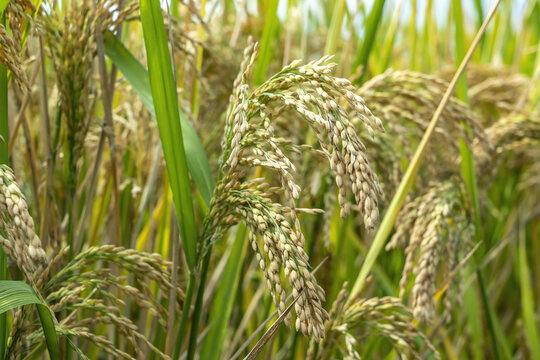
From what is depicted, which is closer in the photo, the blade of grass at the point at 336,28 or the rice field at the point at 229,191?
the rice field at the point at 229,191

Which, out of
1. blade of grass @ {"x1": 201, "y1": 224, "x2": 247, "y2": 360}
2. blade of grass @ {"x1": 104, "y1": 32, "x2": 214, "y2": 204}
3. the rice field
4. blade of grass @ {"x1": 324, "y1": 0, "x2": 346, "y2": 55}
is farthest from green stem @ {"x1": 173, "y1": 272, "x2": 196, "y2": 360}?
blade of grass @ {"x1": 324, "y1": 0, "x2": 346, "y2": 55}

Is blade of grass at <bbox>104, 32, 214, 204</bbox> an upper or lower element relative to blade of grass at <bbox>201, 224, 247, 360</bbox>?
upper

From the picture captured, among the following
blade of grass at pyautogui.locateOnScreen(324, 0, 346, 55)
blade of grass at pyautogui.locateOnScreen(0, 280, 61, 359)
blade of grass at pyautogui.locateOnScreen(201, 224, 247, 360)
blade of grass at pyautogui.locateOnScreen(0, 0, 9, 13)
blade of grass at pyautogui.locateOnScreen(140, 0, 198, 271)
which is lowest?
blade of grass at pyautogui.locateOnScreen(201, 224, 247, 360)

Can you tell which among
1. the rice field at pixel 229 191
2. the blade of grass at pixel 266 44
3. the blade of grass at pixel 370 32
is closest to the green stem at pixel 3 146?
the rice field at pixel 229 191

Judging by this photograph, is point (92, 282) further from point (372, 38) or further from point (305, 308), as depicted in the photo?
point (372, 38)

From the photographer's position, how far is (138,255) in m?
0.94

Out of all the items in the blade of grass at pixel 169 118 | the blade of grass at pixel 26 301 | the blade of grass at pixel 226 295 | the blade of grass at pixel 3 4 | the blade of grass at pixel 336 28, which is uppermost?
the blade of grass at pixel 336 28

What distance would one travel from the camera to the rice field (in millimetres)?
794

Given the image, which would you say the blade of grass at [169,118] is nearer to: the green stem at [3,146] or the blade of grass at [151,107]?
the blade of grass at [151,107]

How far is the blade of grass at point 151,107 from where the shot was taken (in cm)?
106

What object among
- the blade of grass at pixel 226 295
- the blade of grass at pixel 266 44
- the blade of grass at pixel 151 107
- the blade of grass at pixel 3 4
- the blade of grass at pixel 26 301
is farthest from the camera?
the blade of grass at pixel 266 44

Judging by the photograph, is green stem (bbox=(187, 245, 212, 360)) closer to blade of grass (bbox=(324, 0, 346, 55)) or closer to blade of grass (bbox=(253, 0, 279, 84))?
blade of grass (bbox=(253, 0, 279, 84))

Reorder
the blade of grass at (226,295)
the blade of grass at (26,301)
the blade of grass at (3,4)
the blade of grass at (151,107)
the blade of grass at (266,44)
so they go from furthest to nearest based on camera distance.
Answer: the blade of grass at (266,44)
the blade of grass at (226,295)
the blade of grass at (151,107)
the blade of grass at (3,4)
the blade of grass at (26,301)

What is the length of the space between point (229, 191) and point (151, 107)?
1.28ft
